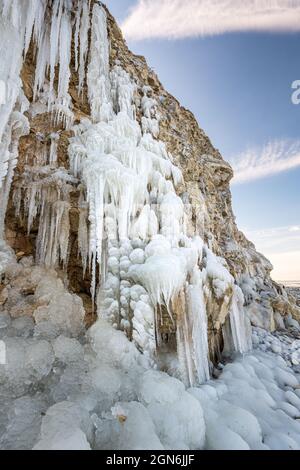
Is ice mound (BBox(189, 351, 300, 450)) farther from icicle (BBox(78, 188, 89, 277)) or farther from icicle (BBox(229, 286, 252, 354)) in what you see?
icicle (BBox(78, 188, 89, 277))

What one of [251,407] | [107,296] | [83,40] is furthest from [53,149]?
[251,407]

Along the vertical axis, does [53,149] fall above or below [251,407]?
above

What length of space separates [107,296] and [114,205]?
6.23 ft

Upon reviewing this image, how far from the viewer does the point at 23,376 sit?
2.85m

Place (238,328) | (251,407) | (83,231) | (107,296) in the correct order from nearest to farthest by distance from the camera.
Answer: (251,407) < (107,296) < (83,231) < (238,328)

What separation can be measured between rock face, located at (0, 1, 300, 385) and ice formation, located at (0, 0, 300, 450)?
3 centimetres

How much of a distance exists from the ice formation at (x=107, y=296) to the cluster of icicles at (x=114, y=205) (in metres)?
0.03

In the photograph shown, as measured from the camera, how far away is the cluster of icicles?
422 centimetres

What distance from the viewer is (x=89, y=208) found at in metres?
5.22

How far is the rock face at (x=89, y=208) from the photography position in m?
4.30

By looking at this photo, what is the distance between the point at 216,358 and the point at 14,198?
5.87 metres

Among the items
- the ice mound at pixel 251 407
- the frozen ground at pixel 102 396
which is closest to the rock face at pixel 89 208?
the frozen ground at pixel 102 396

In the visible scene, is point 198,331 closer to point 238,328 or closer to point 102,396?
point 102,396

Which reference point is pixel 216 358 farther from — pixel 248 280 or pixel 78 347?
pixel 248 280
